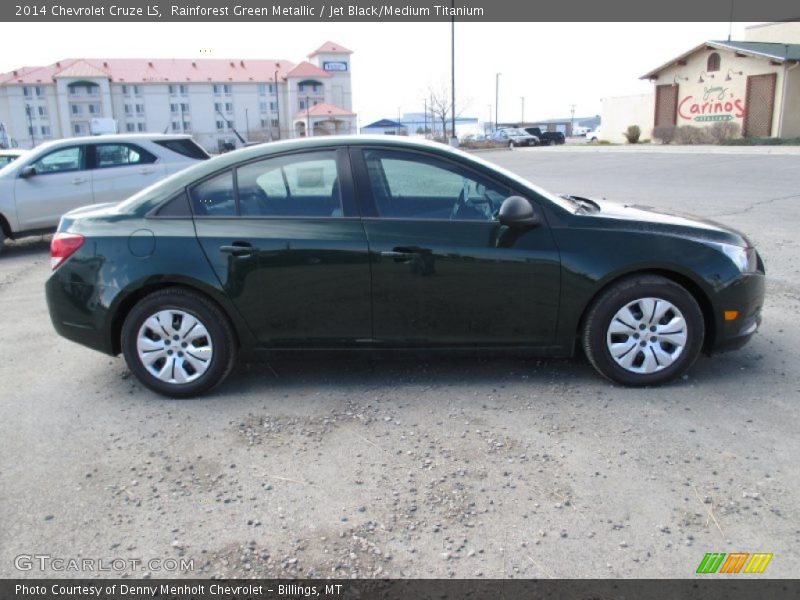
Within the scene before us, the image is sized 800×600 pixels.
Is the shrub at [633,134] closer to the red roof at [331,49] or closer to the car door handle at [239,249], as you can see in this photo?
the car door handle at [239,249]

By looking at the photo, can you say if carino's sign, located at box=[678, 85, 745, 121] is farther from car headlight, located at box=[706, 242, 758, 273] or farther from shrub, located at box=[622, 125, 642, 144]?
car headlight, located at box=[706, 242, 758, 273]

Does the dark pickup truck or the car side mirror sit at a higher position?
the dark pickup truck

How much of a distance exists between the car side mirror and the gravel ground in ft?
3.62

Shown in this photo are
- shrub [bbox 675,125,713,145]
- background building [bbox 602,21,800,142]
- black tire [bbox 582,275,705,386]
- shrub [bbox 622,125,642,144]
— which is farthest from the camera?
shrub [bbox 622,125,642,144]

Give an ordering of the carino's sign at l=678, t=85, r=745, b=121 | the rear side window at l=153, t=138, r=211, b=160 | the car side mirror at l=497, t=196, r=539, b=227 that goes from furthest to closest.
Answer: the carino's sign at l=678, t=85, r=745, b=121
the rear side window at l=153, t=138, r=211, b=160
the car side mirror at l=497, t=196, r=539, b=227

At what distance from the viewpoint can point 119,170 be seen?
10648 mm

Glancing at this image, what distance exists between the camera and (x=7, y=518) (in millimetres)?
3174

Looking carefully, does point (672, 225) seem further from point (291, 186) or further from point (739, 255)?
point (291, 186)

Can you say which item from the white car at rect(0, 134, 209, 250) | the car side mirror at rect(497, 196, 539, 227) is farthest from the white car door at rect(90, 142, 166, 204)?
the car side mirror at rect(497, 196, 539, 227)

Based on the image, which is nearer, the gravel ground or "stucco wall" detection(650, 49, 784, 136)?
the gravel ground

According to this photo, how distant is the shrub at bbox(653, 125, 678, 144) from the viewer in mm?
38219

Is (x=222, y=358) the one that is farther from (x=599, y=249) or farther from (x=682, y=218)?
(x=682, y=218)

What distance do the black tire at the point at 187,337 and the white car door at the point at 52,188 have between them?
6.89m

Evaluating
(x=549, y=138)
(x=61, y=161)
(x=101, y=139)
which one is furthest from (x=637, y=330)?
(x=549, y=138)
